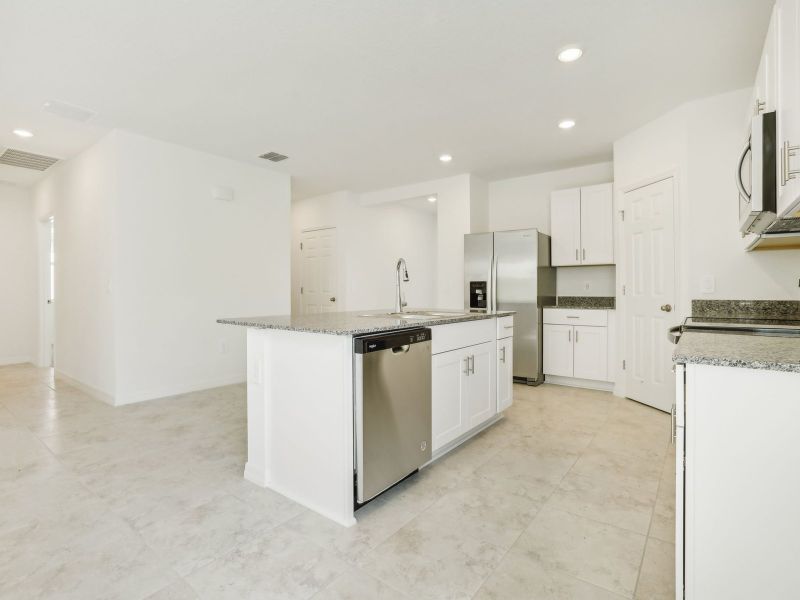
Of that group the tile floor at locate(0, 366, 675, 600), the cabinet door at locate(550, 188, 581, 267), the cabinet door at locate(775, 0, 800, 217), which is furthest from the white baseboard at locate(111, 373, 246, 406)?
the cabinet door at locate(775, 0, 800, 217)

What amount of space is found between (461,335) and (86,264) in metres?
3.99

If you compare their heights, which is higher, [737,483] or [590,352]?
[737,483]

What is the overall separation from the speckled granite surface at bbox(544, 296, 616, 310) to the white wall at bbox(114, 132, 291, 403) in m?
3.46

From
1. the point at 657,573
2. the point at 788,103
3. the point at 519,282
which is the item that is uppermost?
the point at 788,103

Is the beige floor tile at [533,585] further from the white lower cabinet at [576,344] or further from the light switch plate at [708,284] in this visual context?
the white lower cabinet at [576,344]

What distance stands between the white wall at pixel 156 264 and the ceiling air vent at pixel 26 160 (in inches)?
5.7

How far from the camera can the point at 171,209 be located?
4.09 metres

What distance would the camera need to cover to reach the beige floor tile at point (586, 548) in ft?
4.99

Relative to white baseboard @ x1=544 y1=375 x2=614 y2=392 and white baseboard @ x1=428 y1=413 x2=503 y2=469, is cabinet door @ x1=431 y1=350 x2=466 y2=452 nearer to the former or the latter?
white baseboard @ x1=428 y1=413 x2=503 y2=469

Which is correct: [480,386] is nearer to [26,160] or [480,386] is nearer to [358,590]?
[358,590]

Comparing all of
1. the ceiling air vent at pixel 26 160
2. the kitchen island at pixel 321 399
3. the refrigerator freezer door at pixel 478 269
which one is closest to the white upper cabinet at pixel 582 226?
the refrigerator freezer door at pixel 478 269

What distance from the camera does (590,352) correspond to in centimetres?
436

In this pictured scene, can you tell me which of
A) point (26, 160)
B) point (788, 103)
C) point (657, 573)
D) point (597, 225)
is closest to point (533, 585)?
point (657, 573)

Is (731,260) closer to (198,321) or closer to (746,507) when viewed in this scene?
(746,507)
